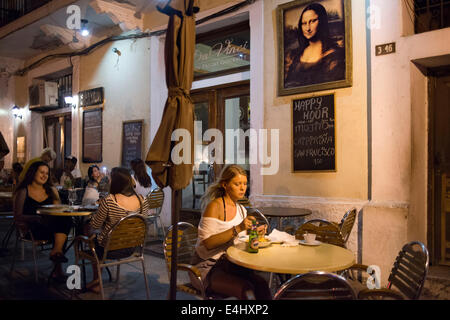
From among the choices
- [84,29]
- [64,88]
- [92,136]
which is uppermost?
[84,29]

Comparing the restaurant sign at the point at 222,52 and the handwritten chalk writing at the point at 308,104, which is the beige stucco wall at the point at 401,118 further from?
the restaurant sign at the point at 222,52

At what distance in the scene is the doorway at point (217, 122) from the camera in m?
6.48

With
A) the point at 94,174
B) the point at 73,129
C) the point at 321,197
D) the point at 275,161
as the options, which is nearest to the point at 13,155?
the point at 73,129

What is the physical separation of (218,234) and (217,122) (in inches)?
164

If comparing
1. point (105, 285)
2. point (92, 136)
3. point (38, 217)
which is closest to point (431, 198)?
point (105, 285)

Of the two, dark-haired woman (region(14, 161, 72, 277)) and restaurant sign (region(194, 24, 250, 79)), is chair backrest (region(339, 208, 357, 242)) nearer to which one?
restaurant sign (region(194, 24, 250, 79))

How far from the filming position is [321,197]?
524 centimetres

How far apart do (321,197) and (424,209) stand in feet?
4.18

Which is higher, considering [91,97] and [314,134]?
[91,97]

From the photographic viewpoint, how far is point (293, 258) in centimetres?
258

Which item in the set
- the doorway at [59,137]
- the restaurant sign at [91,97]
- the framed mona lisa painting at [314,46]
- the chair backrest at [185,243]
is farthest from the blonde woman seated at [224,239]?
the doorway at [59,137]

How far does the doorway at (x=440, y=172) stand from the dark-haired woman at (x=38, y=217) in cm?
463

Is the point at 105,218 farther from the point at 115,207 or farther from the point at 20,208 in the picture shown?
the point at 20,208

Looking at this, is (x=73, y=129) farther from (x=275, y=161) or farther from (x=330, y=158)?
(x=330, y=158)
